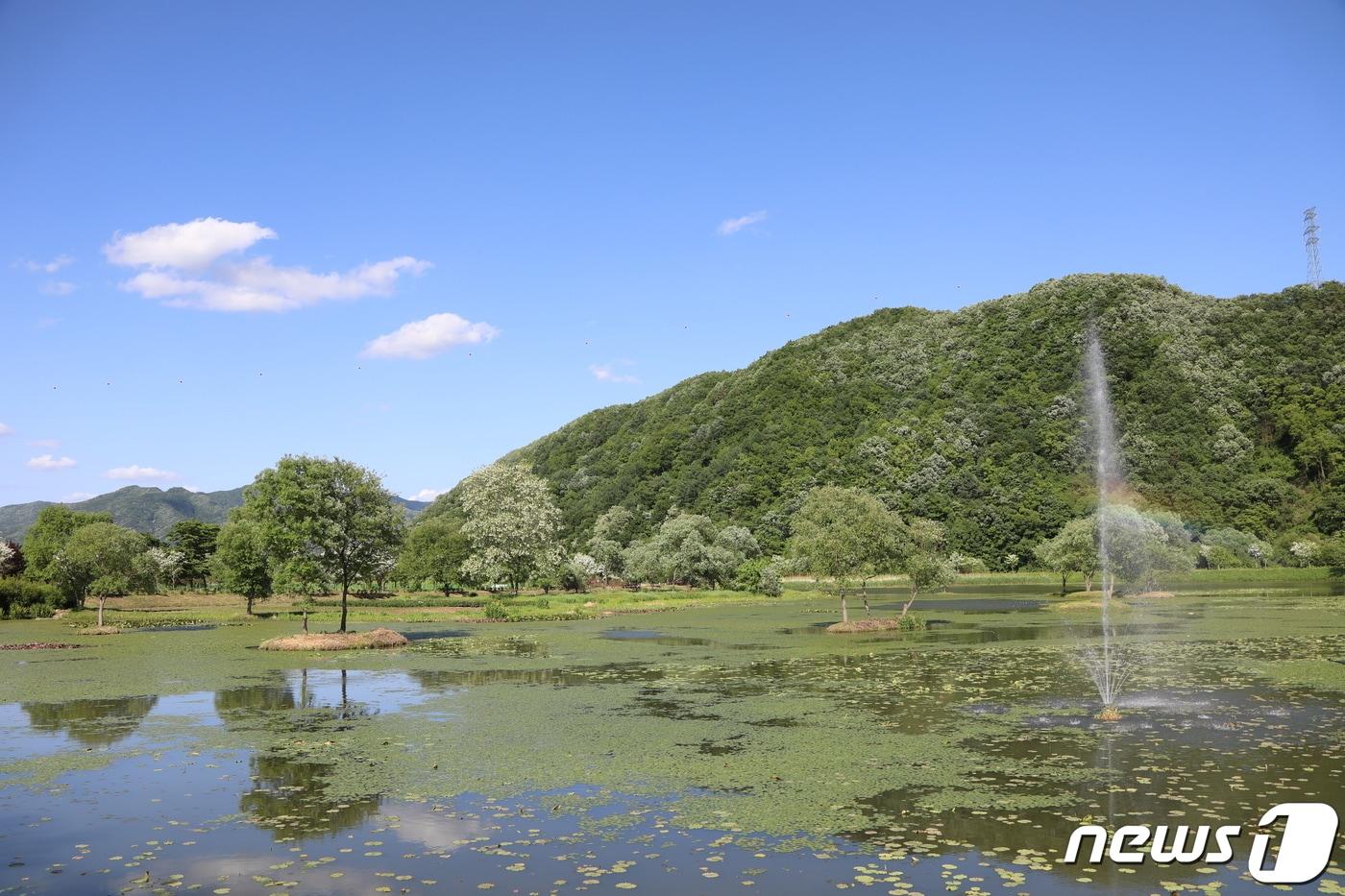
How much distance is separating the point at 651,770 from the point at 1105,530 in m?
68.1

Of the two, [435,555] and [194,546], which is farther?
[194,546]

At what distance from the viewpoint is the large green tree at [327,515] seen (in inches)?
2203

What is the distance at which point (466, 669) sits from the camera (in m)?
40.4

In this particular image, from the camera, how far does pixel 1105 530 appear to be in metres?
76.8

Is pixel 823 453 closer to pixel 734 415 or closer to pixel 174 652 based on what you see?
pixel 734 415

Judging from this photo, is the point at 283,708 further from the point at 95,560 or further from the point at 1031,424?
the point at 1031,424

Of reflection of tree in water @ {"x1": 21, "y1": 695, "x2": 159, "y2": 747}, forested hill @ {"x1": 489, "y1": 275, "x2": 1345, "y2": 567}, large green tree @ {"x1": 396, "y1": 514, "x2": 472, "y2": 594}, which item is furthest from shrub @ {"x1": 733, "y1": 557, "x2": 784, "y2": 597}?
reflection of tree in water @ {"x1": 21, "y1": 695, "x2": 159, "y2": 747}

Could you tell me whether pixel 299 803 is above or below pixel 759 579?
above

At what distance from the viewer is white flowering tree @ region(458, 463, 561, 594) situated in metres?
91.6

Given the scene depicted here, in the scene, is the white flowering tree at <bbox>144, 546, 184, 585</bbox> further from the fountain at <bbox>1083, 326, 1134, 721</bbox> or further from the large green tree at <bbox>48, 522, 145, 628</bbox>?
the fountain at <bbox>1083, 326, 1134, 721</bbox>

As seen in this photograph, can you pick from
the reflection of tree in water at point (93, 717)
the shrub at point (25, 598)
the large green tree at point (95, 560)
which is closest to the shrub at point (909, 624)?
the reflection of tree in water at point (93, 717)

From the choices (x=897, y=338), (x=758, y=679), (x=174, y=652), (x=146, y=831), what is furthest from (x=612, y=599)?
(x=897, y=338)

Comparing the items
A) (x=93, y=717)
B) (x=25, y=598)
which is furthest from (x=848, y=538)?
(x=25, y=598)

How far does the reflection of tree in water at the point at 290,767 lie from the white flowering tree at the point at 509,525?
2220 inches
